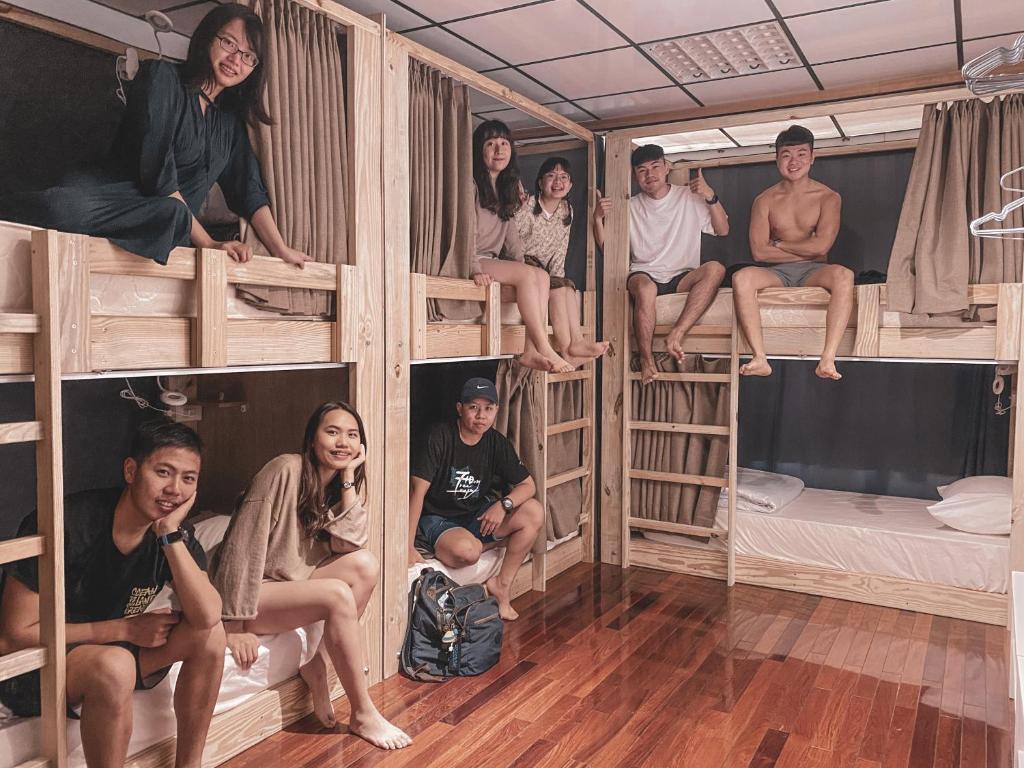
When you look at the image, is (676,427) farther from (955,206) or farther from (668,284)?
(955,206)

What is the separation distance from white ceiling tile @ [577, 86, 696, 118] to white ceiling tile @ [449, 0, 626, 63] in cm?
75

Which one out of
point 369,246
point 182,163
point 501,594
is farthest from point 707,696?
point 182,163

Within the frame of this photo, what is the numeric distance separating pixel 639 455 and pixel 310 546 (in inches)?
97.1

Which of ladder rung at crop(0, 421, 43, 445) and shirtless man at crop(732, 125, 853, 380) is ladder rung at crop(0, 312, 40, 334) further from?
shirtless man at crop(732, 125, 853, 380)

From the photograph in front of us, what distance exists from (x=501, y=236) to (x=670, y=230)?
3.88 feet

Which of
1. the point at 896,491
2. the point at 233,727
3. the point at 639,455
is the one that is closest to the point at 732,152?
the point at 639,455

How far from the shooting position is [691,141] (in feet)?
16.1

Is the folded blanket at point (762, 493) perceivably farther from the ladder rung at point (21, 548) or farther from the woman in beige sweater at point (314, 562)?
the ladder rung at point (21, 548)

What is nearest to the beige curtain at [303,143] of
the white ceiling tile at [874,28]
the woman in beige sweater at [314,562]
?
the woman in beige sweater at [314,562]

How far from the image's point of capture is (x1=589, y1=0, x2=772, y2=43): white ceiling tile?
10.4 feet

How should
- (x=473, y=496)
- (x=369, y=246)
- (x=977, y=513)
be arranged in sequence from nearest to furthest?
(x=369, y=246) → (x=473, y=496) → (x=977, y=513)

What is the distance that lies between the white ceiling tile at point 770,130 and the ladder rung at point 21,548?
390 cm

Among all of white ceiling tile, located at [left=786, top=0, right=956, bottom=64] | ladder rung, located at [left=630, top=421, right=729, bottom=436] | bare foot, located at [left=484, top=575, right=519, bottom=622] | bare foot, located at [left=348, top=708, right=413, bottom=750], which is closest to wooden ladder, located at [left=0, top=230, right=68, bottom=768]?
bare foot, located at [left=348, top=708, right=413, bottom=750]

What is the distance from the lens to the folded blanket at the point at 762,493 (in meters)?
4.56
